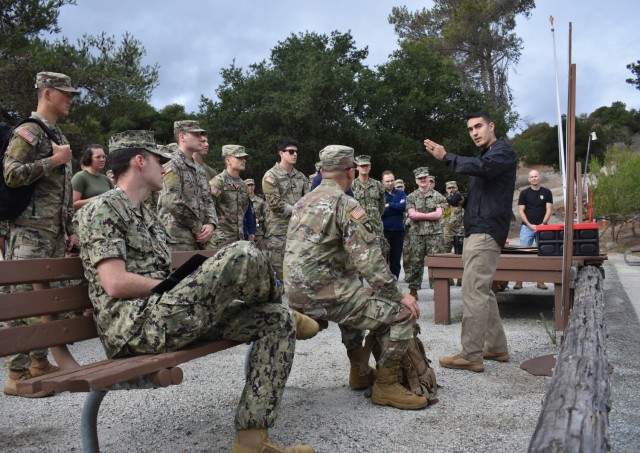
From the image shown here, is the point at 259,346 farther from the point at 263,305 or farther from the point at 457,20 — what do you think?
the point at 457,20

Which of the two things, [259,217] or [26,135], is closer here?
[26,135]

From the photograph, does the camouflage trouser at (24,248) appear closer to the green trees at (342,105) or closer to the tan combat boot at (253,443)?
the tan combat boot at (253,443)

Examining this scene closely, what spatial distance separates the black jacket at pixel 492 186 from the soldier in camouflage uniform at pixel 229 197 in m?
3.14

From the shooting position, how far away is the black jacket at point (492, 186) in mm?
4711

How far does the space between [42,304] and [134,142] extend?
2.96 feet

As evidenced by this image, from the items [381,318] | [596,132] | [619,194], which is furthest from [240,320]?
[596,132]

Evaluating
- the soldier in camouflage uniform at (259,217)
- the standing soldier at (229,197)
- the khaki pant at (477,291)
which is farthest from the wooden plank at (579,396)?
the soldier in camouflage uniform at (259,217)

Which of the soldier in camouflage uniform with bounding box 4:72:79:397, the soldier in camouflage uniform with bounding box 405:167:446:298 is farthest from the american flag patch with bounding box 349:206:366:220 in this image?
the soldier in camouflage uniform with bounding box 405:167:446:298

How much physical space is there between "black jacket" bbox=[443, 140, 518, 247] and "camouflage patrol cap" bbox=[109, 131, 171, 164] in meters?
2.44

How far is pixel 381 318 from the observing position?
3.70 meters

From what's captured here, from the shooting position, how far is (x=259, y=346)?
2.92m

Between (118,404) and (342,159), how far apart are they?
217 cm

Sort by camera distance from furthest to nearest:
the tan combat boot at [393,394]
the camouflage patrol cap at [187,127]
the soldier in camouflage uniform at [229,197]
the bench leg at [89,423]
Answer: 1. the soldier in camouflage uniform at [229,197]
2. the camouflage patrol cap at [187,127]
3. the tan combat boot at [393,394]
4. the bench leg at [89,423]

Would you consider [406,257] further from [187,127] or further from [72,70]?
[72,70]
